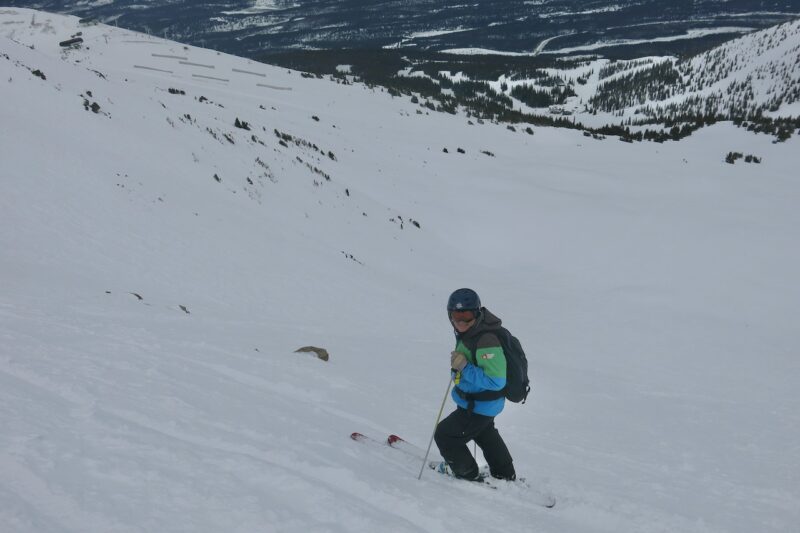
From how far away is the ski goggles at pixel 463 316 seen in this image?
13.6 feet

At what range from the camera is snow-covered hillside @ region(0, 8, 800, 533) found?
11.7 feet

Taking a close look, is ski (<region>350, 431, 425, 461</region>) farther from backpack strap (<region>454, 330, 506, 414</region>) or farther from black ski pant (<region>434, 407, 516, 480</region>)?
backpack strap (<region>454, 330, 506, 414</region>)

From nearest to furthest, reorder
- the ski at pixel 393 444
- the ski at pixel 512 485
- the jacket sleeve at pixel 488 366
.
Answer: the jacket sleeve at pixel 488 366 → the ski at pixel 512 485 → the ski at pixel 393 444

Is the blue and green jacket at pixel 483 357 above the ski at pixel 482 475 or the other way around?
above

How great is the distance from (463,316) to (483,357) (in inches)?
14.5

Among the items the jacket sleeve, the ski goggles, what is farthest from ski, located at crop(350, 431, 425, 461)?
the ski goggles

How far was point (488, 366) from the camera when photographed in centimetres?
412

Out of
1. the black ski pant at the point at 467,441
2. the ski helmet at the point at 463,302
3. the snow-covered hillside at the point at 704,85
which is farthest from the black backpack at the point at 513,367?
the snow-covered hillside at the point at 704,85

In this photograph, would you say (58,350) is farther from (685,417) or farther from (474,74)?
(474,74)

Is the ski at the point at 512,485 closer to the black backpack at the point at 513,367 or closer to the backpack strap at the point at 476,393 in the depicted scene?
the backpack strap at the point at 476,393

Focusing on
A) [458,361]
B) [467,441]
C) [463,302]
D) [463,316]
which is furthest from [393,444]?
[463,302]

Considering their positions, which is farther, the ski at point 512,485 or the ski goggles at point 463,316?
the ski at point 512,485

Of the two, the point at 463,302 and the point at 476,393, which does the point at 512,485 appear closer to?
the point at 476,393

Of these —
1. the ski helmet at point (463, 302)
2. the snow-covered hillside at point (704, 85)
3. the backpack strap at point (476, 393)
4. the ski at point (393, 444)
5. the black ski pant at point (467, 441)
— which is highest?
the snow-covered hillside at point (704, 85)
